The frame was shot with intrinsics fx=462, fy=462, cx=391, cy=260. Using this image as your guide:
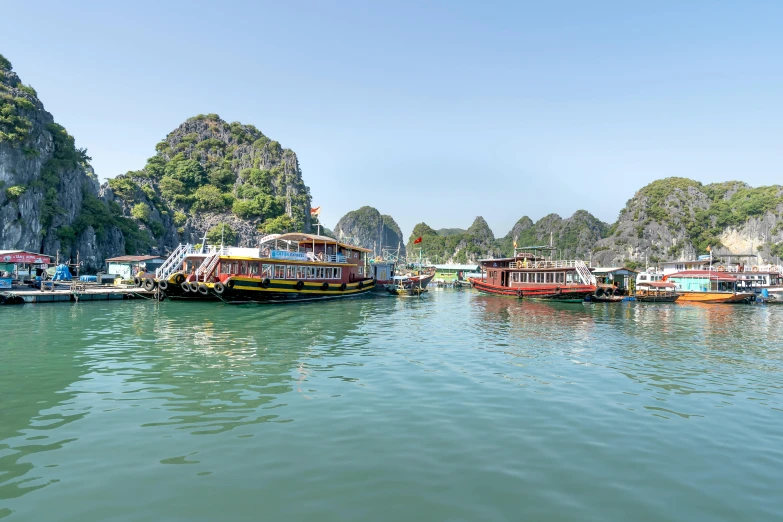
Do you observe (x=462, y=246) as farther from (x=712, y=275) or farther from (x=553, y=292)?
(x=553, y=292)

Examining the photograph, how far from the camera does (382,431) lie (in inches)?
311

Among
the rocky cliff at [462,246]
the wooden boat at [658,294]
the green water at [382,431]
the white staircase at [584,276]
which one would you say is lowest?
the green water at [382,431]

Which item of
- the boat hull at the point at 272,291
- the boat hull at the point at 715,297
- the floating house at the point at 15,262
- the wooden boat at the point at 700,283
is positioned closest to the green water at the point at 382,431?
the boat hull at the point at 272,291

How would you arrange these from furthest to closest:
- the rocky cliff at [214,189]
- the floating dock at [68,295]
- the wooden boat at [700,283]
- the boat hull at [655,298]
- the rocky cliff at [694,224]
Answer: the rocky cliff at [694,224], the rocky cliff at [214,189], the wooden boat at [700,283], the boat hull at [655,298], the floating dock at [68,295]

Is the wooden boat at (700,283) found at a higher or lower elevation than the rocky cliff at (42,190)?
lower

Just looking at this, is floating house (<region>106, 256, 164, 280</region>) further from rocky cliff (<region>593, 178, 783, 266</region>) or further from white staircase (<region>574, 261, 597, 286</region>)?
rocky cliff (<region>593, 178, 783, 266</region>)

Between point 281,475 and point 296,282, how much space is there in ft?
95.2

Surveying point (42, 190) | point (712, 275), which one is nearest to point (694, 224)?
point (712, 275)

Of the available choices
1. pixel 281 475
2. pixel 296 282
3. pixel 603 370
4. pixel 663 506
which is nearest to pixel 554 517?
pixel 663 506

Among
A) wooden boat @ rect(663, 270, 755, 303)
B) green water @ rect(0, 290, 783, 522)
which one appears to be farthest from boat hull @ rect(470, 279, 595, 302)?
green water @ rect(0, 290, 783, 522)

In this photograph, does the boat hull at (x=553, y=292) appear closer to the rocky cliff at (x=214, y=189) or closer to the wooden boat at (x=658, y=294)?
the wooden boat at (x=658, y=294)

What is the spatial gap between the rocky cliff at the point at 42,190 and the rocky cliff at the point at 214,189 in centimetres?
1112

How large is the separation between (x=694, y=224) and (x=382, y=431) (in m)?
127

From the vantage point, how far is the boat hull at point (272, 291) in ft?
101
